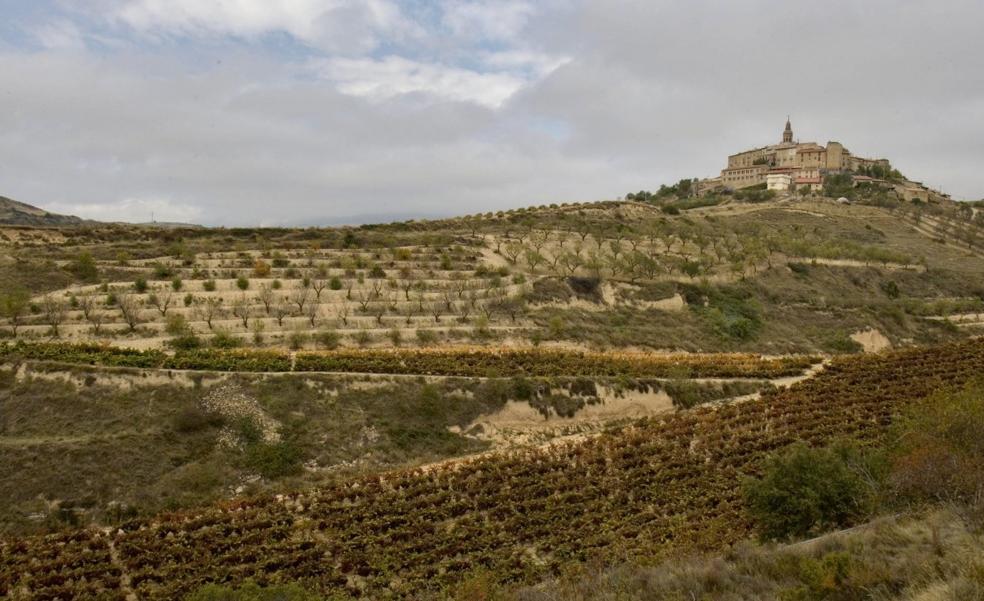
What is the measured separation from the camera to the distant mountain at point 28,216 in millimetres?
98988

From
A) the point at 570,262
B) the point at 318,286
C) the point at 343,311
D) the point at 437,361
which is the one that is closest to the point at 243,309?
the point at 343,311

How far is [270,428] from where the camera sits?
88.5ft

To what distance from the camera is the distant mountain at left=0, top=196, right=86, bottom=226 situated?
99.0 m

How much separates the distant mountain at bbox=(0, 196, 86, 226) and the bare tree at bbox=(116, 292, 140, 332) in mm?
68935

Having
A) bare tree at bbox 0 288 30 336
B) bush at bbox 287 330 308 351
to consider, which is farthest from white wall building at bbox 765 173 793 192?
bare tree at bbox 0 288 30 336

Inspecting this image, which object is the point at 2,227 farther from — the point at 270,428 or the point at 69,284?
the point at 270,428

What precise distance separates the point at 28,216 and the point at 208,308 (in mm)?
91584

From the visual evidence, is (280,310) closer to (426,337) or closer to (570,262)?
(426,337)

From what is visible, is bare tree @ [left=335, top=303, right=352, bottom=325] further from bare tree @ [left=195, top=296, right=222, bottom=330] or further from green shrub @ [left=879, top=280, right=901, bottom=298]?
green shrub @ [left=879, top=280, right=901, bottom=298]

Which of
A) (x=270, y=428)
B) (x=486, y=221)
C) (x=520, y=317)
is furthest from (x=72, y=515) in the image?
(x=486, y=221)

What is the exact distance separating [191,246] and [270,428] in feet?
108

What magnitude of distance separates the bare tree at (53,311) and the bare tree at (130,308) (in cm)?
298

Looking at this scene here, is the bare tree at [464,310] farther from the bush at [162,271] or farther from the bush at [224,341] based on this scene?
the bush at [162,271]

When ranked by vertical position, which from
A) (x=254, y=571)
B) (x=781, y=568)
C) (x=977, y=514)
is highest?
(x=977, y=514)
